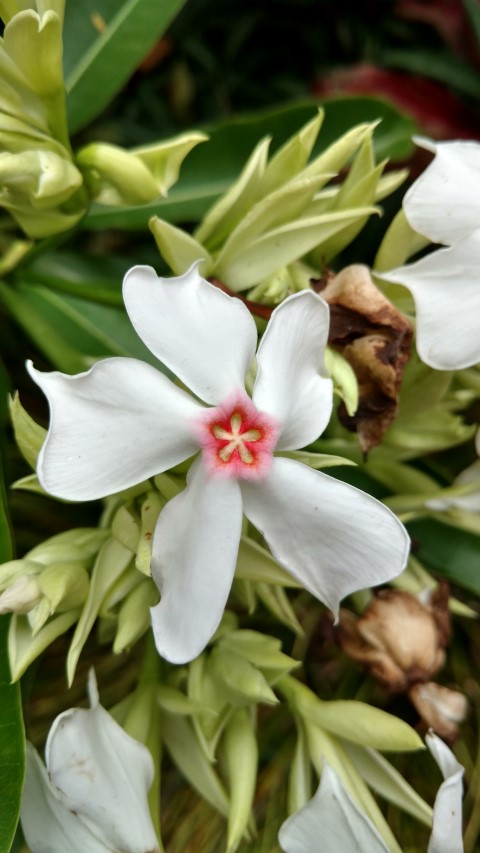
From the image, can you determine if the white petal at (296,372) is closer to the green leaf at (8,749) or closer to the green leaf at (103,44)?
the green leaf at (8,749)

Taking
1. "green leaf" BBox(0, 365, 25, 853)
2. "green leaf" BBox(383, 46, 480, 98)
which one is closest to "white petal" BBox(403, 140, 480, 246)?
"green leaf" BBox(0, 365, 25, 853)

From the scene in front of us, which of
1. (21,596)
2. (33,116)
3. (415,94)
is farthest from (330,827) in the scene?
(415,94)

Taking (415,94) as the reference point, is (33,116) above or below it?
above

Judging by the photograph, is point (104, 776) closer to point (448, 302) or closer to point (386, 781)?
point (386, 781)

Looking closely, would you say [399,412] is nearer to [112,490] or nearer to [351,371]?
[351,371]

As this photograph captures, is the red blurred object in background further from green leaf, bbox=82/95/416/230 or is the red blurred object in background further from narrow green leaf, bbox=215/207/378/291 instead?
narrow green leaf, bbox=215/207/378/291

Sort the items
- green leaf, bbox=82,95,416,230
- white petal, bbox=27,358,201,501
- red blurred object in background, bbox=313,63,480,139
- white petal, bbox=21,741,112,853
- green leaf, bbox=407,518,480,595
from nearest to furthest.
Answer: white petal, bbox=27,358,201,501 → white petal, bbox=21,741,112,853 → green leaf, bbox=407,518,480,595 → green leaf, bbox=82,95,416,230 → red blurred object in background, bbox=313,63,480,139

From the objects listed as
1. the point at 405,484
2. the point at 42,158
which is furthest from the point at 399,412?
the point at 42,158
